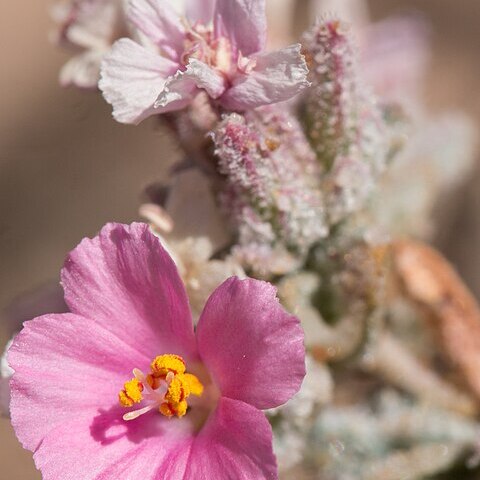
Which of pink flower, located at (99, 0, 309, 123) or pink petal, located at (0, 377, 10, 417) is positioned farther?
pink petal, located at (0, 377, 10, 417)

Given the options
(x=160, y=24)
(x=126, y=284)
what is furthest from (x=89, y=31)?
(x=126, y=284)

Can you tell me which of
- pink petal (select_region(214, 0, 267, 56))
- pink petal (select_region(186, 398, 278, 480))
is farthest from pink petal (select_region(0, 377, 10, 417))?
pink petal (select_region(214, 0, 267, 56))

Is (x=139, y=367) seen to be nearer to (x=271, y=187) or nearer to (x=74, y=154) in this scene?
(x=271, y=187)

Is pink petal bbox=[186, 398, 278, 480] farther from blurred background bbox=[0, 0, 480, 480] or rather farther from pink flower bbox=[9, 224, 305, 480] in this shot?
blurred background bbox=[0, 0, 480, 480]

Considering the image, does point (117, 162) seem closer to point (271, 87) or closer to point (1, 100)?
point (1, 100)

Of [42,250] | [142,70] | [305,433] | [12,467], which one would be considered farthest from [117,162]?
[142,70]

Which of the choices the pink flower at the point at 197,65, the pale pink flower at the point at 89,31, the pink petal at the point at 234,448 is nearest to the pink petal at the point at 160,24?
the pink flower at the point at 197,65
